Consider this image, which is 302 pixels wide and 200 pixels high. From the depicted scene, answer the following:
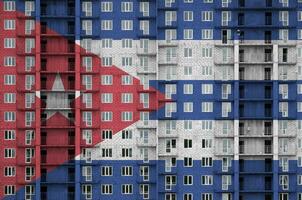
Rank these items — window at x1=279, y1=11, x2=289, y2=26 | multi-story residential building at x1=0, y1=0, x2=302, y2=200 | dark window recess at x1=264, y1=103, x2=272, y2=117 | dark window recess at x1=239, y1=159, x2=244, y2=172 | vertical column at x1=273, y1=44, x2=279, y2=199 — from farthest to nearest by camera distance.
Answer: window at x1=279, y1=11, x2=289, y2=26 < dark window recess at x1=264, y1=103, x2=272, y2=117 < dark window recess at x1=239, y1=159, x2=244, y2=172 < multi-story residential building at x1=0, y1=0, x2=302, y2=200 < vertical column at x1=273, y1=44, x2=279, y2=199

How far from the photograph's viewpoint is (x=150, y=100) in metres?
82.0

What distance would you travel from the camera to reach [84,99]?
8138 centimetres

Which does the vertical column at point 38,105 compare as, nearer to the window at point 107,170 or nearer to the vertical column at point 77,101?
the vertical column at point 77,101

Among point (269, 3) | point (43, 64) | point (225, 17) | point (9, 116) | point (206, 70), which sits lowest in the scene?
point (9, 116)

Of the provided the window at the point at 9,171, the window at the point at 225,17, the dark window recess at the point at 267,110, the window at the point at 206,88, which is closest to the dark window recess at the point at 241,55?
the window at the point at 225,17

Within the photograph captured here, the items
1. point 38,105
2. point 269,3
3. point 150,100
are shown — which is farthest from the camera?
point 269,3

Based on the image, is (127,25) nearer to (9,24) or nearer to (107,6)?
(107,6)

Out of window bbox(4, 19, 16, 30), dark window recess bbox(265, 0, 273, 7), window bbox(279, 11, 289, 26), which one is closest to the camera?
window bbox(4, 19, 16, 30)

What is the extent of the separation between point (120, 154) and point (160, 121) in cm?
706

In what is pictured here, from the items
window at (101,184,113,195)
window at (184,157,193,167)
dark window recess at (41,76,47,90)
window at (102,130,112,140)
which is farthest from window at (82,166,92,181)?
window at (184,157,193,167)

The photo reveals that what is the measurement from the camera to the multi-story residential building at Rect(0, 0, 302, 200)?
80.9m

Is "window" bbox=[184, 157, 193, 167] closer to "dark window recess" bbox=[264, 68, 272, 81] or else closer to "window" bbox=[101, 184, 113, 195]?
"window" bbox=[101, 184, 113, 195]

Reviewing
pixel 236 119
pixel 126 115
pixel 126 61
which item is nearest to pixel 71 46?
pixel 126 61

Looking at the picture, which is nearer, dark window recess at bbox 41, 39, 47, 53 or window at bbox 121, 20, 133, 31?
dark window recess at bbox 41, 39, 47, 53
